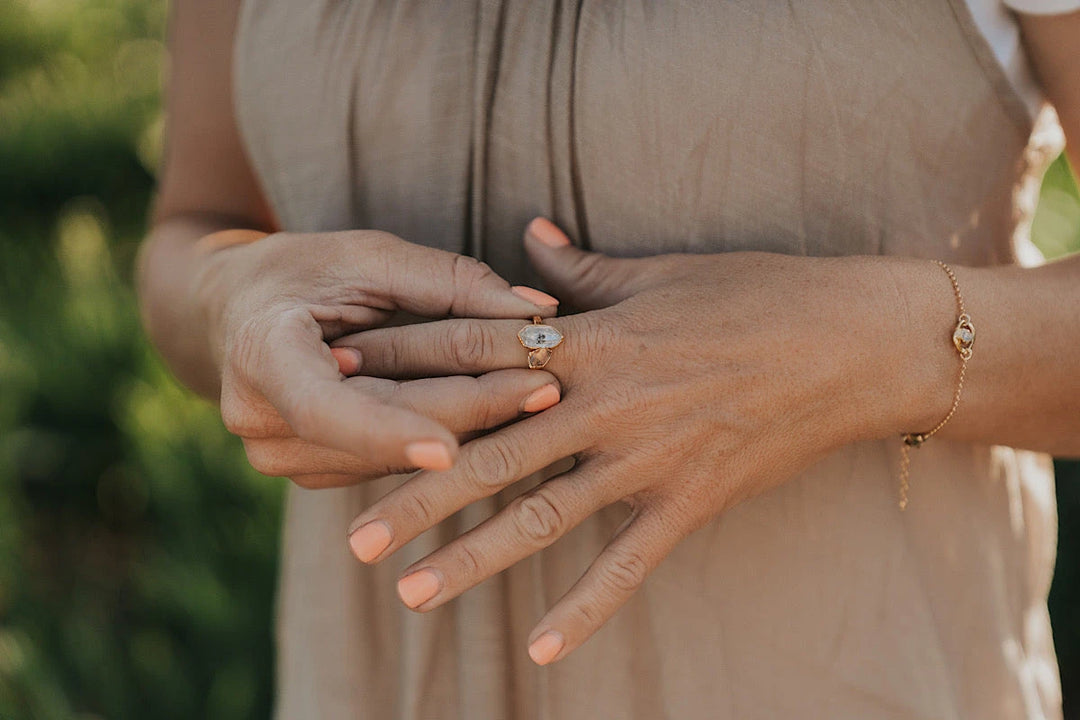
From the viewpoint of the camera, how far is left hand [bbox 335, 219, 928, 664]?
0.78 metres

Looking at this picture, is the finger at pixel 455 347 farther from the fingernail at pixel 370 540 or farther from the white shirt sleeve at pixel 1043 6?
the white shirt sleeve at pixel 1043 6

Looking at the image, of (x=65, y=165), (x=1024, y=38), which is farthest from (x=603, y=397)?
(x=65, y=165)

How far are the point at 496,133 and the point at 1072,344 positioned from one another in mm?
621

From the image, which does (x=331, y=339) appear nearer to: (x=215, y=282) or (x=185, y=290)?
(x=215, y=282)

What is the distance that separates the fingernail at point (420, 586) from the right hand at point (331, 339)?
0.10 meters

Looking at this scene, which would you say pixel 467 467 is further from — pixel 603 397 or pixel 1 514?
pixel 1 514

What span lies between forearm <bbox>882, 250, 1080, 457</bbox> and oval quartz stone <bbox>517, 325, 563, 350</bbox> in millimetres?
329

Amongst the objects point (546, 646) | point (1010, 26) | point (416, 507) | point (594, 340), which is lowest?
point (546, 646)

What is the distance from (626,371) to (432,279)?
8.3 inches

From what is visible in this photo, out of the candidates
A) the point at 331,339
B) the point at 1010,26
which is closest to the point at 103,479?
the point at 331,339

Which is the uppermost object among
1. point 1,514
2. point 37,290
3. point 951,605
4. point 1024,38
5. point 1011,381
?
point 1024,38

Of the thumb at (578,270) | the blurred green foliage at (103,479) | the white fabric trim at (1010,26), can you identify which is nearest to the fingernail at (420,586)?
the thumb at (578,270)

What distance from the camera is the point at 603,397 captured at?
80 cm

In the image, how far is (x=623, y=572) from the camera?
0.80 metres
